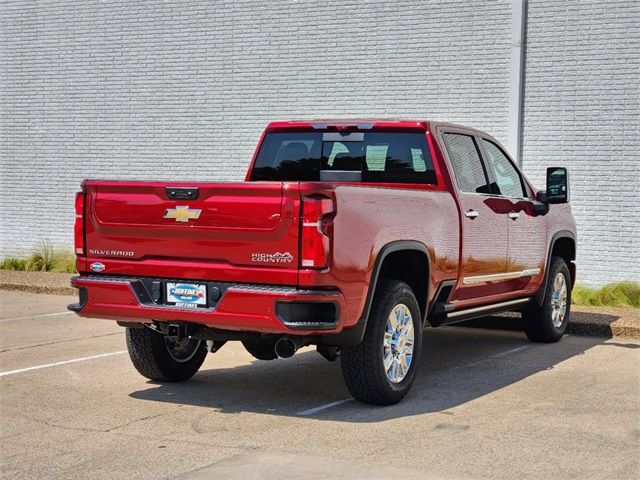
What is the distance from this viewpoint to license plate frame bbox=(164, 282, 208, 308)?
7.38m

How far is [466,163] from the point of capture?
9445 mm

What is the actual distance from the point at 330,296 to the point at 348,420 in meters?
0.91

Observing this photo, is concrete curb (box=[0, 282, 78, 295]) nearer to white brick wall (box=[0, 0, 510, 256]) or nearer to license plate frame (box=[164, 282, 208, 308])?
white brick wall (box=[0, 0, 510, 256])

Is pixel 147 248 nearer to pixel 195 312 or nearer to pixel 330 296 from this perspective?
pixel 195 312

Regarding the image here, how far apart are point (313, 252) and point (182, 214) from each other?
105 cm

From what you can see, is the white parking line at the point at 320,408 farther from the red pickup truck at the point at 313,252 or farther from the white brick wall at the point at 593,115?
the white brick wall at the point at 593,115

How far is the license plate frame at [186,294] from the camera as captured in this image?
738 centimetres

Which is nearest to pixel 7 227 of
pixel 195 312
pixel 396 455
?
pixel 195 312

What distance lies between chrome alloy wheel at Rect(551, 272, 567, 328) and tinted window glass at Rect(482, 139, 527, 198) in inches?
46.1

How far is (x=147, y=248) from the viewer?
7645mm

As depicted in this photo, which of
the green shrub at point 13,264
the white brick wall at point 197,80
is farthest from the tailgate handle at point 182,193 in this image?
the green shrub at point 13,264

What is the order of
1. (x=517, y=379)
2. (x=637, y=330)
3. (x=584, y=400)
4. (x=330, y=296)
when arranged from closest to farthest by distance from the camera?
(x=330, y=296) → (x=584, y=400) → (x=517, y=379) → (x=637, y=330)

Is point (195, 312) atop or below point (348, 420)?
atop

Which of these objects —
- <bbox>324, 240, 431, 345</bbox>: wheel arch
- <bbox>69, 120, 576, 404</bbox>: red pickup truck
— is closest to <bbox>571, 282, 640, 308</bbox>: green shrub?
<bbox>69, 120, 576, 404</bbox>: red pickup truck
